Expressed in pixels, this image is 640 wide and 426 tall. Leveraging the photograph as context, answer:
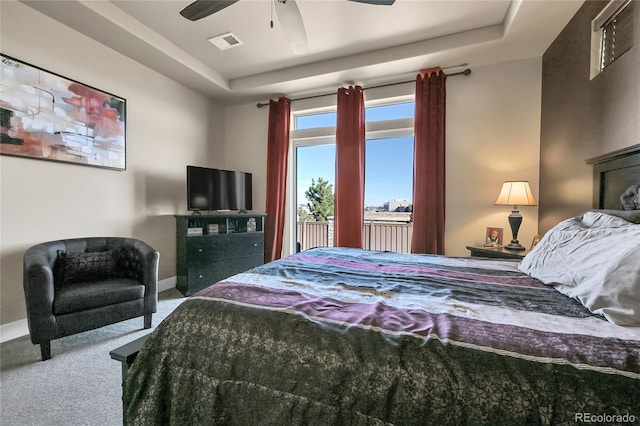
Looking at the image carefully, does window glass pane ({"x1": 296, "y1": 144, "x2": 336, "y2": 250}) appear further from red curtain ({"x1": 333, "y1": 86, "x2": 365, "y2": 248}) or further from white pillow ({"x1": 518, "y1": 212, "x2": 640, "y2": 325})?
white pillow ({"x1": 518, "y1": 212, "x2": 640, "y2": 325})

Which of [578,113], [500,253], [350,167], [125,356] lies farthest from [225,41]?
[500,253]

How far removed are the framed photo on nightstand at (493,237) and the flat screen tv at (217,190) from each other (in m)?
3.18

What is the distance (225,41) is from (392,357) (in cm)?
350

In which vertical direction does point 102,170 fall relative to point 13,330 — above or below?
above

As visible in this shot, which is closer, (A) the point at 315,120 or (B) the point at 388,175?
(B) the point at 388,175

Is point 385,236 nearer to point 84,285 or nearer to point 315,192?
point 315,192

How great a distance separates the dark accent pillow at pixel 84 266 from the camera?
2.22m

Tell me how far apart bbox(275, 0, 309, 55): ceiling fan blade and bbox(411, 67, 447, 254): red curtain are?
1780 mm

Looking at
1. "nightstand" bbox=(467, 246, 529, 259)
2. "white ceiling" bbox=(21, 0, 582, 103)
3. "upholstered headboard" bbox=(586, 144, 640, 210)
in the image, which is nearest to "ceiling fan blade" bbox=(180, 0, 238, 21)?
"white ceiling" bbox=(21, 0, 582, 103)

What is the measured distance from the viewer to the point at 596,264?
1069mm

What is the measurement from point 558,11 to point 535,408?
3.17 meters

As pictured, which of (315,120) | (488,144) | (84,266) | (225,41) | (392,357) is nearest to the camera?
(392,357)

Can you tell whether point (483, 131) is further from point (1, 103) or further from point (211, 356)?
point (1, 103)

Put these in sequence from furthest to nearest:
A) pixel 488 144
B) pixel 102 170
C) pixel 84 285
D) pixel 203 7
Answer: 1. pixel 488 144
2. pixel 102 170
3. pixel 84 285
4. pixel 203 7
